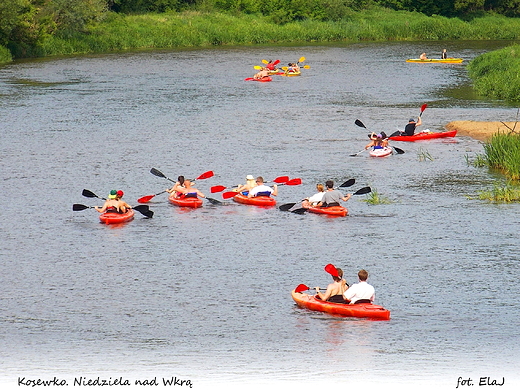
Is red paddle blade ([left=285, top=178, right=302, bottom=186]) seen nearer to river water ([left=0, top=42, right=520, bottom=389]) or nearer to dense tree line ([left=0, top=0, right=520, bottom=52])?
river water ([left=0, top=42, right=520, bottom=389])

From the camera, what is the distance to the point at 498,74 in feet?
160

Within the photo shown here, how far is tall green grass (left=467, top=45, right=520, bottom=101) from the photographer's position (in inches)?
1786

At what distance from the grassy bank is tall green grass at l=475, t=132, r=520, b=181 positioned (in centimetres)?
4445

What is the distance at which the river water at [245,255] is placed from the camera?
51.6 ft

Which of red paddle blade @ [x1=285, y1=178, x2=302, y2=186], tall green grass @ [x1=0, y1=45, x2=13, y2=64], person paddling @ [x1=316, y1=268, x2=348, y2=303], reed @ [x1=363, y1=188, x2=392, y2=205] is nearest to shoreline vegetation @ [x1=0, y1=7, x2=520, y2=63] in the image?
tall green grass @ [x1=0, y1=45, x2=13, y2=64]

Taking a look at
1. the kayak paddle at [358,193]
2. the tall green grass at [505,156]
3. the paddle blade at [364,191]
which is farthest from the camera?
the tall green grass at [505,156]

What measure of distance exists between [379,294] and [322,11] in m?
74.0

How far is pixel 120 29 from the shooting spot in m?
76.2

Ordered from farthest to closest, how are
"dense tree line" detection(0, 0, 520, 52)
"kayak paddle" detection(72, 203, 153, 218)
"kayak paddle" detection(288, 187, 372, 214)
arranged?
1. "dense tree line" detection(0, 0, 520, 52)
2. "kayak paddle" detection(288, 187, 372, 214)
3. "kayak paddle" detection(72, 203, 153, 218)

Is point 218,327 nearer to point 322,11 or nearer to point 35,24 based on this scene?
point 35,24

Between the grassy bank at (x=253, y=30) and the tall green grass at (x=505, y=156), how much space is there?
44455 millimetres

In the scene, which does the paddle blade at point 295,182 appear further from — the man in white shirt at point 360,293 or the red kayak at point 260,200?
the man in white shirt at point 360,293

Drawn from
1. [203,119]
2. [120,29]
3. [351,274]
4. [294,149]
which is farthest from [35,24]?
[351,274]

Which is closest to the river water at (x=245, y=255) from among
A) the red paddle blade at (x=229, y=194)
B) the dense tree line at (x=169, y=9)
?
the red paddle blade at (x=229, y=194)
